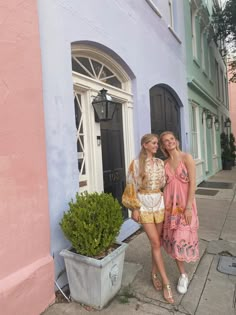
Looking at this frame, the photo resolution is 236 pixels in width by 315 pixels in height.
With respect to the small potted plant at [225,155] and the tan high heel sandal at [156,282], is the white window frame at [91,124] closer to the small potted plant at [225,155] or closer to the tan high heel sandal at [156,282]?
the tan high heel sandal at [156,282]

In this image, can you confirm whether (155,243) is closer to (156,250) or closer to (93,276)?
(156,250)

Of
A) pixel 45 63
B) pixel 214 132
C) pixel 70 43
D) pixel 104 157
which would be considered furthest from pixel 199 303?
pixel 214 132

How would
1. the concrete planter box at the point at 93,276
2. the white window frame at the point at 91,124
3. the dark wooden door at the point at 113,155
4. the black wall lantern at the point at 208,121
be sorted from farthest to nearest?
Result: 1. the black wall lantern at the point at 208,121
2. the dark wooden door at the point at 113,155
3. the white window frame at the point at 91,124
4. the concrete planter box at the point at 93,276

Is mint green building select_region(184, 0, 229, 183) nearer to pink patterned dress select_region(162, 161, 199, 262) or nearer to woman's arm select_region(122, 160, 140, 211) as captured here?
pink patterned dress select_region(162, 161, 199, 262)

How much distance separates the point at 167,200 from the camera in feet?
9.84

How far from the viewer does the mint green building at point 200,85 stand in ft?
30.1

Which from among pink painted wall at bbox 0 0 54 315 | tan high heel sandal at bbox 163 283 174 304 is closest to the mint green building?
tan high heel sandal at bbox 163 283 174 304

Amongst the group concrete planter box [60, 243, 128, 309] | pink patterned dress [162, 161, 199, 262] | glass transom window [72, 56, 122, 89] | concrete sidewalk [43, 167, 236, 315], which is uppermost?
glass transom window [72, 56, 122, 89]

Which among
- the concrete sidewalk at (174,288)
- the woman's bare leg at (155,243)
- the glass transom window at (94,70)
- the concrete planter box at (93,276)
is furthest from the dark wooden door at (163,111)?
the concrete planter box at (93,276)

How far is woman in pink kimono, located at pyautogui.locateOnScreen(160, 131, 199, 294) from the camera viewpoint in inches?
113

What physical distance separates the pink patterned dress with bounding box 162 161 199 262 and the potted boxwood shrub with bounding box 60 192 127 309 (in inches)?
22.2

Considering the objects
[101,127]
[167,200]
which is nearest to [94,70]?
[101,127]

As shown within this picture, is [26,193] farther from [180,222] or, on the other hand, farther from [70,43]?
[70,43]

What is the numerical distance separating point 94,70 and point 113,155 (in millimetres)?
1372
